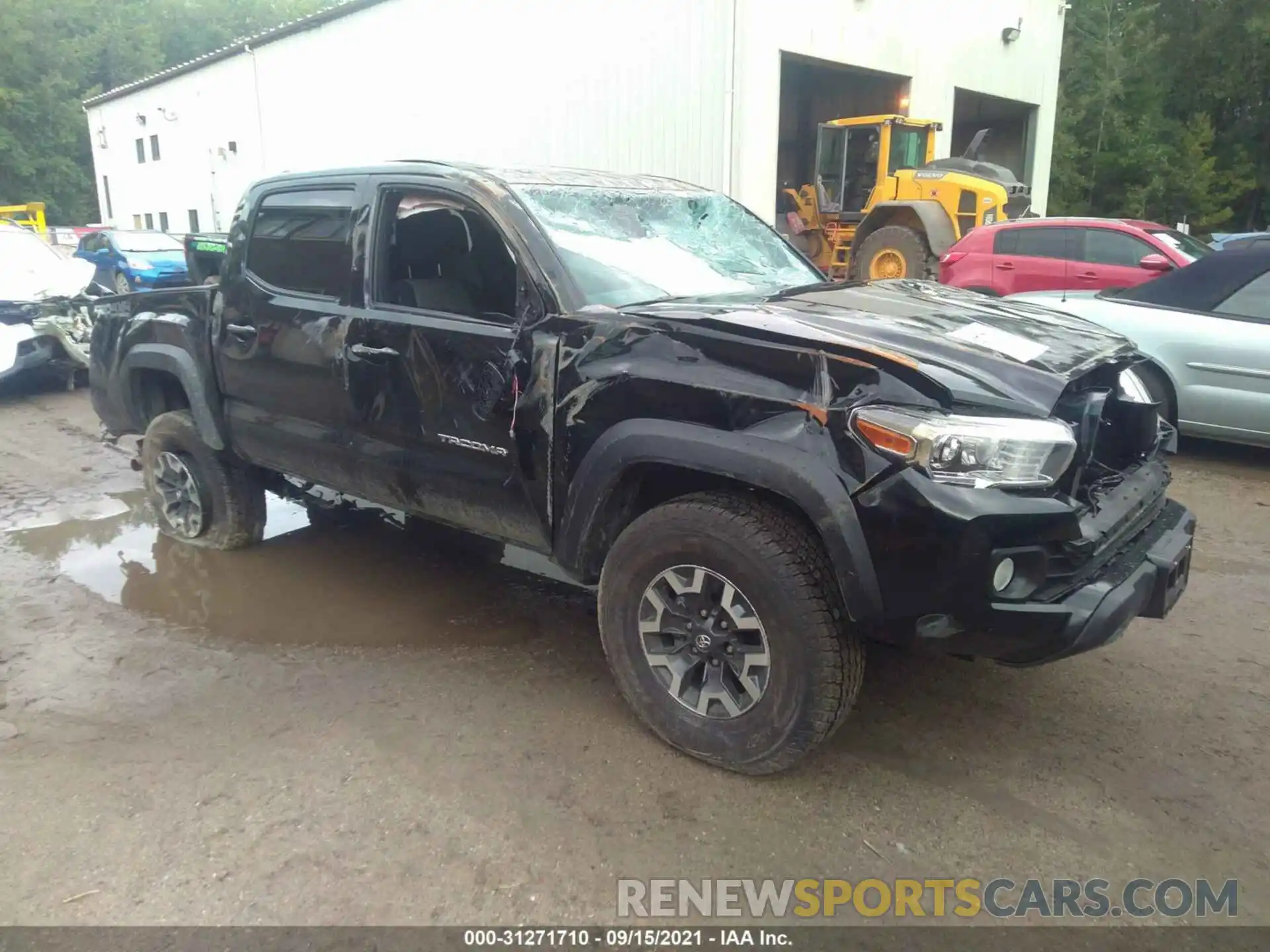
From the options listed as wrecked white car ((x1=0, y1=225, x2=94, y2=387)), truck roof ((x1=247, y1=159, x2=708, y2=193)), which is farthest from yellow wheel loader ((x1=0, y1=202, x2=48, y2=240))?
truck roof ((x1=247, y1=159, x2=708, y2=193))

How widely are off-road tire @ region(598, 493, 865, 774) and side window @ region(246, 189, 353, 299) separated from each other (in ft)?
6.16

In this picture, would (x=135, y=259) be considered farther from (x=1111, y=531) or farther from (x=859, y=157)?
(x=1111, y=531)

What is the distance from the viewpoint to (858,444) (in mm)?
2600

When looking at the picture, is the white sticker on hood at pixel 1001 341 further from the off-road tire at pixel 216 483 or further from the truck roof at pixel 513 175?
the off-road tire at pixel 216 483

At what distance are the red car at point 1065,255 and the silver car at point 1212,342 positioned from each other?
346 cm

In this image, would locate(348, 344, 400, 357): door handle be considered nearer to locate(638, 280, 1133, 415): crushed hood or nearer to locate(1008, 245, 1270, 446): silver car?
locate(638, 280, 1133, 415): crushed hood

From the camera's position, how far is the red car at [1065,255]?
33.0 feet

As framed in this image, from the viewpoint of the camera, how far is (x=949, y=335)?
2982 mm

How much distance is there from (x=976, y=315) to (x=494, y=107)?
17821mm

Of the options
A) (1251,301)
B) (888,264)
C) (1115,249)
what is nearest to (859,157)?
(888,264)

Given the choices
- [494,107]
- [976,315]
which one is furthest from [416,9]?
[976,315]

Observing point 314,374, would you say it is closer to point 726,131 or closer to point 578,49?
point 726,131

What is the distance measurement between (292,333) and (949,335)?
2754mm

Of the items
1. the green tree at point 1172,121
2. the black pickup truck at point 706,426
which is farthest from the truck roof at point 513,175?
the green tree at point 1172,121
